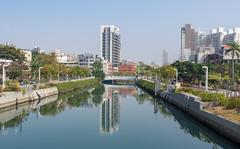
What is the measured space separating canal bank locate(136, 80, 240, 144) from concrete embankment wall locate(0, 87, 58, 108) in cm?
1940

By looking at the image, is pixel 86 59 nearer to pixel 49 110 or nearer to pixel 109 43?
pixel 109 43

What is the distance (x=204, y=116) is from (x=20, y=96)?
2501cm

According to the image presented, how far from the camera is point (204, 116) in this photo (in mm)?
29422

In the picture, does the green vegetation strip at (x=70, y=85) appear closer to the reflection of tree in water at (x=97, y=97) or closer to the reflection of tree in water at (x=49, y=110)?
the reflection of tree in water at (x=97, y=97)

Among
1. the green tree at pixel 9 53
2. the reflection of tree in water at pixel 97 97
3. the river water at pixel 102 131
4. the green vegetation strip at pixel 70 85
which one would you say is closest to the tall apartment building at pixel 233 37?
the green vegetation strip at pixel 70 85

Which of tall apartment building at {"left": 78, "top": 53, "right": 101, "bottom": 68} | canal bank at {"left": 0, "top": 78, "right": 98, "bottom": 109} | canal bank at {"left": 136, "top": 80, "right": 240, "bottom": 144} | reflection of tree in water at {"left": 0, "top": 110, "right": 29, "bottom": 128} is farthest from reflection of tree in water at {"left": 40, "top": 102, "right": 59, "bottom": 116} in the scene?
tall apartment building at {"left": 78, "top": 53, "right": 101, "bottom": 68}

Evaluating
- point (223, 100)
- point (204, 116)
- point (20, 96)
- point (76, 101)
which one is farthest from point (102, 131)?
point (76, 101)

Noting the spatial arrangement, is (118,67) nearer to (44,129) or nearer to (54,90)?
(54,90)

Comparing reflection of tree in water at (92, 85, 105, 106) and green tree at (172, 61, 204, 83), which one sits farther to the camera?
green tree at (172, 61, 204, 83)

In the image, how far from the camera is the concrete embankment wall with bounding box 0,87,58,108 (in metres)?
39.6

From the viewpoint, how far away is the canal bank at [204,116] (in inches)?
856

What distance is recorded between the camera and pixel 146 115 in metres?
40.2

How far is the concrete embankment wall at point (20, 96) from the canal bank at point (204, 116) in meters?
19.4

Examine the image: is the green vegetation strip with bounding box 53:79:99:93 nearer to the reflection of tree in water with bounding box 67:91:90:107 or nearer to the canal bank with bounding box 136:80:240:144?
the reflection of tree in water with bounding box 67:91:90:107
